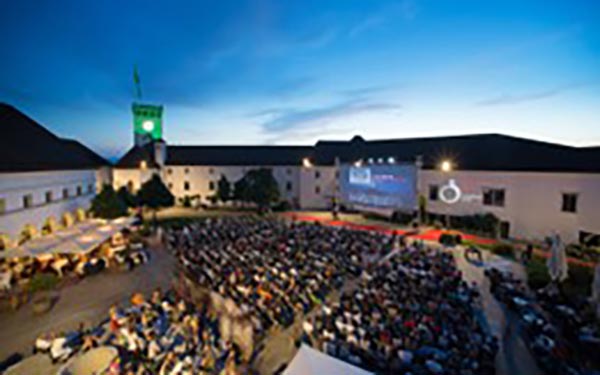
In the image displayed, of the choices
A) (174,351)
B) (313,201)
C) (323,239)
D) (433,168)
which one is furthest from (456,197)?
(174,351)

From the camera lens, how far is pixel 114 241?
20938 mm

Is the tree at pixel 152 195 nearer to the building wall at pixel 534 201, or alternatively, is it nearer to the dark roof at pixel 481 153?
the dark roof at pixel 481 153

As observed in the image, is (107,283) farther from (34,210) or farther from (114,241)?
(34,210)

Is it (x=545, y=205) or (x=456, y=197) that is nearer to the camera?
(x=545, y=205)

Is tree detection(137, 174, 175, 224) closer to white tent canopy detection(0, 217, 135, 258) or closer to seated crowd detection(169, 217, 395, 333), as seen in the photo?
seated crowd detection(169, 217, 395, 333)

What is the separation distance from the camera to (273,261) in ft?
52.2

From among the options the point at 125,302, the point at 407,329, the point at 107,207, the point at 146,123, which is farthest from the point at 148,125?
the point at 407,329

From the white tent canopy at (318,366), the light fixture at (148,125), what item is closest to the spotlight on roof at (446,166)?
the white tent canopy at (318,366)

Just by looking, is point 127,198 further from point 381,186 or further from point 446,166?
point 446,166

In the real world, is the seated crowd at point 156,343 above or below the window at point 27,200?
below

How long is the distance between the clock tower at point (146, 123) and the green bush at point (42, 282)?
3959 centimetres

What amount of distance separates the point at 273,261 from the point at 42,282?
11920 mm

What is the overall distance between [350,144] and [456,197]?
19735mm

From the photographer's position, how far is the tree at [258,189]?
3497 centimetres
